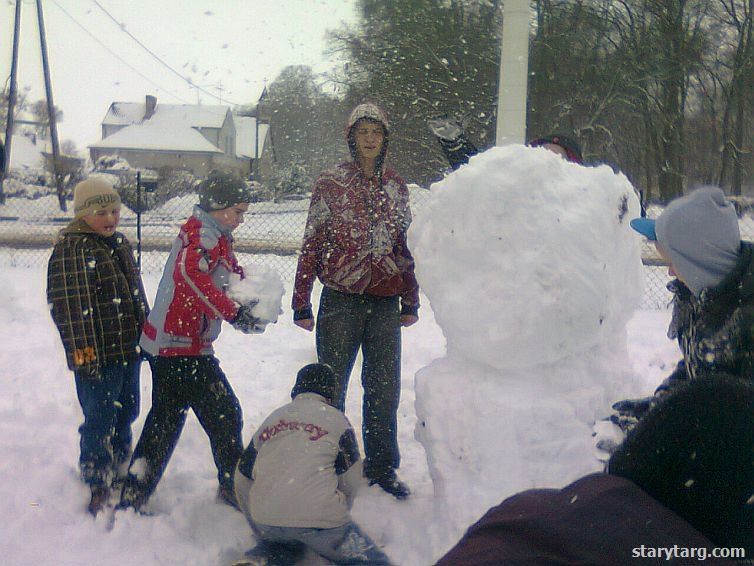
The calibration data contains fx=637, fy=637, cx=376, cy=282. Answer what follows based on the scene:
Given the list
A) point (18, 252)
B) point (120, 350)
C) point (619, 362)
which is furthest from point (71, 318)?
point (18, 252)

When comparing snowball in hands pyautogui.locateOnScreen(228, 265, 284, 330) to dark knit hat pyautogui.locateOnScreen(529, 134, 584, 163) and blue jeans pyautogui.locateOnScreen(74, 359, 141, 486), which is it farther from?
dark knit hat pyautogui.locateOnScreen(529, 134, 584, 163)

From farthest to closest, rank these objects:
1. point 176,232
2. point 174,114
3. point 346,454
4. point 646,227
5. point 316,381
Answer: point 174,114
point 176,232
point 316,381
point 346,454
point 646,227

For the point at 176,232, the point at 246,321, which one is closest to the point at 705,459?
the point at 246,321

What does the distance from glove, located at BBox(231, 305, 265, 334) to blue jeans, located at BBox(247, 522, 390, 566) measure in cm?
81

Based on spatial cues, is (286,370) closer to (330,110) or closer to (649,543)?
(649,543)

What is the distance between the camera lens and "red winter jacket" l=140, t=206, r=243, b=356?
273 centimetres

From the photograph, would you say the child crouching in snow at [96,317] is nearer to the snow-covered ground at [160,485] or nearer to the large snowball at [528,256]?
the snow-covered ground at [160,485]

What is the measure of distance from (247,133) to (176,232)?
4281 cm

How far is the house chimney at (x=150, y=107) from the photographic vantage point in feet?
158

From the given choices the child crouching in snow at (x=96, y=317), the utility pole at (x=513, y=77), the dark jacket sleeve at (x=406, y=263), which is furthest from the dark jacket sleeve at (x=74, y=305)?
the utility pole at (x=513, y=77)

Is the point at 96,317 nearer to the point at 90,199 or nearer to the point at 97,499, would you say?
the point at 90,199

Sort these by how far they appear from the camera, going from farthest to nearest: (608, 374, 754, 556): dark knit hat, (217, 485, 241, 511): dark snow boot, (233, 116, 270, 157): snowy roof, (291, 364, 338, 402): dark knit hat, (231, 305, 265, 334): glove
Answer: (233, 116, 270, 157): snowy roof, (217, 485, 241, 511): dark snow boot, (231, 305, 265, 334): glove, (291, 364, 338, 402): dark knit hat, (608, 374, 754, 556): dark knit hat

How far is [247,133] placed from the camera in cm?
5588

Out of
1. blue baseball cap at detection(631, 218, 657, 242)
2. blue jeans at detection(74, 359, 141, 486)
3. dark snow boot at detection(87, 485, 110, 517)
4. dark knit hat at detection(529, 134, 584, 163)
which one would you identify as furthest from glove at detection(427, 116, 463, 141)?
dark snow boot at detection(87, 485, 110, 517)
